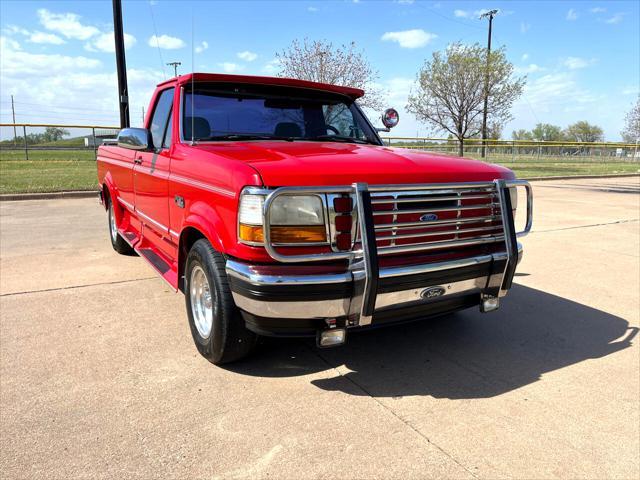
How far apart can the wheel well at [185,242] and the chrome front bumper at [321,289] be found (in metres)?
0.73

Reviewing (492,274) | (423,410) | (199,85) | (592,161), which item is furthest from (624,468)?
(592,161)

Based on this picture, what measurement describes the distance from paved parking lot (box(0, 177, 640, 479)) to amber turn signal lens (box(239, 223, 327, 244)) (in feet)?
3.20

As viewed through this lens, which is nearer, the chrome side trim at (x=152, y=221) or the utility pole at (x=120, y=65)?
the chrome side trim at (x=152, y=221)

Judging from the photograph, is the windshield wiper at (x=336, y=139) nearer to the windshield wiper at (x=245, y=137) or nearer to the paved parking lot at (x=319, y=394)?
the windshield wiper at (x=245, y=137)

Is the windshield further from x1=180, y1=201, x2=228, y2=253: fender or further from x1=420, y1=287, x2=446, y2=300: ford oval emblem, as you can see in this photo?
x1=420, y1=287, x2=446, y2=300: ford oval emblem

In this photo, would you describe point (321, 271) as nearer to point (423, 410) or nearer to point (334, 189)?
point (334, 189)

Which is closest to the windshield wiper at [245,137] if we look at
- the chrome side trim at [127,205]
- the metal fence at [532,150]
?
the chrome side trim at [127,205]

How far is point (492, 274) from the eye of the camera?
313 cm

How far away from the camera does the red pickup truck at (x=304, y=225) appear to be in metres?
2.59

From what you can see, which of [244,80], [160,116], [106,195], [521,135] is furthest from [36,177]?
[521,135]

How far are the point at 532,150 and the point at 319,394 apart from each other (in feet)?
118

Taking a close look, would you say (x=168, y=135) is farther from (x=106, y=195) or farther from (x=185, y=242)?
(x=106, y=195)

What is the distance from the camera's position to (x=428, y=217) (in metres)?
2.93

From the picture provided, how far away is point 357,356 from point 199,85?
2412 mm
